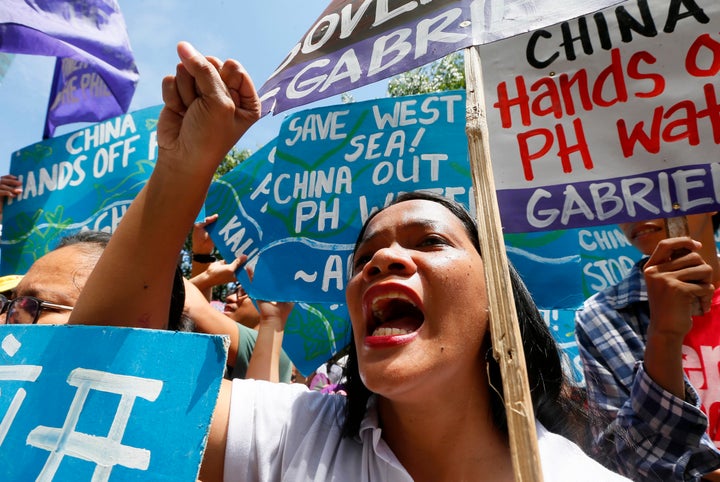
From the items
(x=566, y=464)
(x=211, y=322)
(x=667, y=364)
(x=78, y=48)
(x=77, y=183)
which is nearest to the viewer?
(x=566, y=464)

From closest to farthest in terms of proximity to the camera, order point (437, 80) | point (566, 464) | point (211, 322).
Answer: point (566, 464) → point (211, 322) → point (437, 80)

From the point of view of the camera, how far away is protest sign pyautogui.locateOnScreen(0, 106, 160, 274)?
3.46 metres

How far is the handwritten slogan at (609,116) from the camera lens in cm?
175

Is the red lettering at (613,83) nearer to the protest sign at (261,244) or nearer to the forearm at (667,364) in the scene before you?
the forearm at (667,364)

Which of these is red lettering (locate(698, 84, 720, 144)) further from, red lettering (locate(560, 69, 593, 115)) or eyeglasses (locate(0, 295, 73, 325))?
eyeglasses (locate(0, 295, 73, 325))

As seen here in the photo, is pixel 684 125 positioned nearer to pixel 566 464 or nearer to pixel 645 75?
pixel 645 75

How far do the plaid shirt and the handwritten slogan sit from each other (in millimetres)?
380

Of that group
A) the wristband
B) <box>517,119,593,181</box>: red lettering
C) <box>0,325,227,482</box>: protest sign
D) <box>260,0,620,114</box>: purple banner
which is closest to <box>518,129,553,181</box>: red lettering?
<box>517,119,593,181</box>: red lettering

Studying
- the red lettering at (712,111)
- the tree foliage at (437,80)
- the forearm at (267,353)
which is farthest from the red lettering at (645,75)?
the tree foliage at (437,80)

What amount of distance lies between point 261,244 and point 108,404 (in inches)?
71.8

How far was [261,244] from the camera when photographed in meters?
2.86

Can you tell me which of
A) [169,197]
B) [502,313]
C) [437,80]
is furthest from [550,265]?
[437,80]

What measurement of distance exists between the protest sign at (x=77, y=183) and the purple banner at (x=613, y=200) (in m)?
2.51

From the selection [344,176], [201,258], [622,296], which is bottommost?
[622,296]
